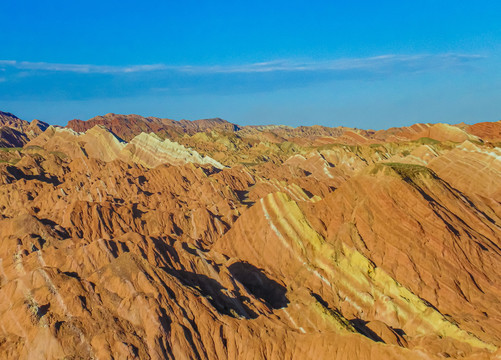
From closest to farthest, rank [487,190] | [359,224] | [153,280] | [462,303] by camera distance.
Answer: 1. [153,280]
2. [462,303]
3. [359,224]
4. [487,190]

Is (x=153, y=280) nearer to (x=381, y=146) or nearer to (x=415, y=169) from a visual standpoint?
(x=415, y=169)

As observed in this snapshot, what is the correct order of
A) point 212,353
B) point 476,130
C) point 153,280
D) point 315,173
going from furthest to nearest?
point 476,130 < point 315,173 < point 153,280 < point 212,353

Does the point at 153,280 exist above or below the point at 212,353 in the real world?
above

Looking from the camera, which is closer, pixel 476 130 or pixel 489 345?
pixel 489 345

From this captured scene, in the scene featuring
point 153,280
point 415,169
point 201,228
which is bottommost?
point 201,228

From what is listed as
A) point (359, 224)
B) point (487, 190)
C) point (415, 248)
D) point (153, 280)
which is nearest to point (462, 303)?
point (415, 248)

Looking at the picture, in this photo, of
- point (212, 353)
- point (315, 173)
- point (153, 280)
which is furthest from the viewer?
point (315, 173)

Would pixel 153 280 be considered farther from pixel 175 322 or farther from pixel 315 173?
pixel 315 173

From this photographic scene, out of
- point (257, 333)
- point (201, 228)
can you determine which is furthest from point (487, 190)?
point (257, 333)

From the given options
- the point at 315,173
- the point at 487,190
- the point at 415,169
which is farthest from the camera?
the point at 315,173
